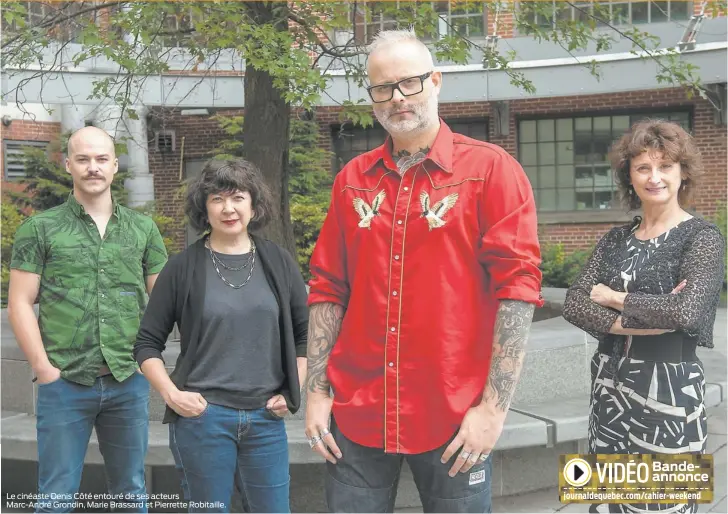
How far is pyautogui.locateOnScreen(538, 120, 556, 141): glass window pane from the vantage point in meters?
16.0

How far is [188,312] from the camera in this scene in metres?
3.13

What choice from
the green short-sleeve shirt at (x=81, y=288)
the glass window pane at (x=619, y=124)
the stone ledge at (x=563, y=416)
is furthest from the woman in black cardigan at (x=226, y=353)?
the glass window pane at (x=619, y=124)

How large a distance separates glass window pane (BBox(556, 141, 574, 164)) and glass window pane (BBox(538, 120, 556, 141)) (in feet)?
0.71

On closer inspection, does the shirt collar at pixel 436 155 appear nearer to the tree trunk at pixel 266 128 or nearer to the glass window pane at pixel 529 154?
the tree trunk at pixel 266 128

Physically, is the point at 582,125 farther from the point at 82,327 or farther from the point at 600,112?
the point at 82,327

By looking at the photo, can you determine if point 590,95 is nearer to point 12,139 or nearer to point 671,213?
point 12,139

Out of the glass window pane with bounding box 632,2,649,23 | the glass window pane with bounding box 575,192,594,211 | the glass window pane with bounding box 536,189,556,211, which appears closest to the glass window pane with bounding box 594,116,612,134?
the glass window pane with bounding box 575,192,594,211

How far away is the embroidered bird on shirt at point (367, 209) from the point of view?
2.43 meters

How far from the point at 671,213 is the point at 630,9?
41.8ft

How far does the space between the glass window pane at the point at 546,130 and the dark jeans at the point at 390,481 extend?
14.3 meters

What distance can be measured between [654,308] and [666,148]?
2.01 feet

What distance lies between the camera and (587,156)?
15.9 meters

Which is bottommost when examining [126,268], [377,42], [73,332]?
[73,332]

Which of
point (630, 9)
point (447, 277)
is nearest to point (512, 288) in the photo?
point (447, 277)
